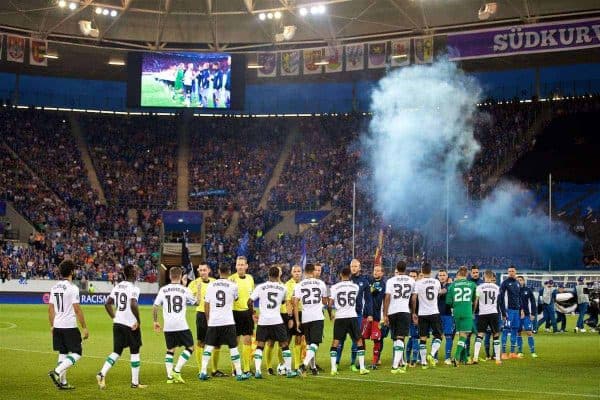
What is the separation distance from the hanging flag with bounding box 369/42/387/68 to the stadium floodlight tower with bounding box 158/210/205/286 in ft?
47.6

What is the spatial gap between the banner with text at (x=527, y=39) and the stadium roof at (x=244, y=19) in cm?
67

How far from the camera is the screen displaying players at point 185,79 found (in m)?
52.0

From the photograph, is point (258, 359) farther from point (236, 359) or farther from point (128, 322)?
point (128, 322)

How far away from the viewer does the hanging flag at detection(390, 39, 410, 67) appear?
150 ft

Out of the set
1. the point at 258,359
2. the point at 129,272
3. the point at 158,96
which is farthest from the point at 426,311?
the point at 158,96

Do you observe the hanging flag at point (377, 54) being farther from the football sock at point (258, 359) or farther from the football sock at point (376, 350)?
the football sock at point (258, 359)

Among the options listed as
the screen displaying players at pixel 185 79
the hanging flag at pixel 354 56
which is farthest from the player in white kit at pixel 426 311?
the screen displaying players at pixel 185 79

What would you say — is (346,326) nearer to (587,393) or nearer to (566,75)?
(587,393)

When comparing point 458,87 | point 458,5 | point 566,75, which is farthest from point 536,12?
point 566,75

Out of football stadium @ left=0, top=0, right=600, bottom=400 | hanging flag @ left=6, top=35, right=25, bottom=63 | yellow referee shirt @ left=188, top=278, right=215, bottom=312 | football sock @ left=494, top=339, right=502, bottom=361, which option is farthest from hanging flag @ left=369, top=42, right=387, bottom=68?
yellow referee shirt @ left=188, top=278, right=215, bottom=312

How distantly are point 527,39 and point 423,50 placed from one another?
5.46m

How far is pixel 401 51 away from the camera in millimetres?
45969

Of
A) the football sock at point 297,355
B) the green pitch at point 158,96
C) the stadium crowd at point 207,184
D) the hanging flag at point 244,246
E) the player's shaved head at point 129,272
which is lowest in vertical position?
the football sock at point 297,355

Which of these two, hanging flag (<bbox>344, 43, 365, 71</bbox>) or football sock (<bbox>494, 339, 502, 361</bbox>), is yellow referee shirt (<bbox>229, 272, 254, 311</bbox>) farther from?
hanging flag (<bbox>344, 43, 365, 71</bbox>)
